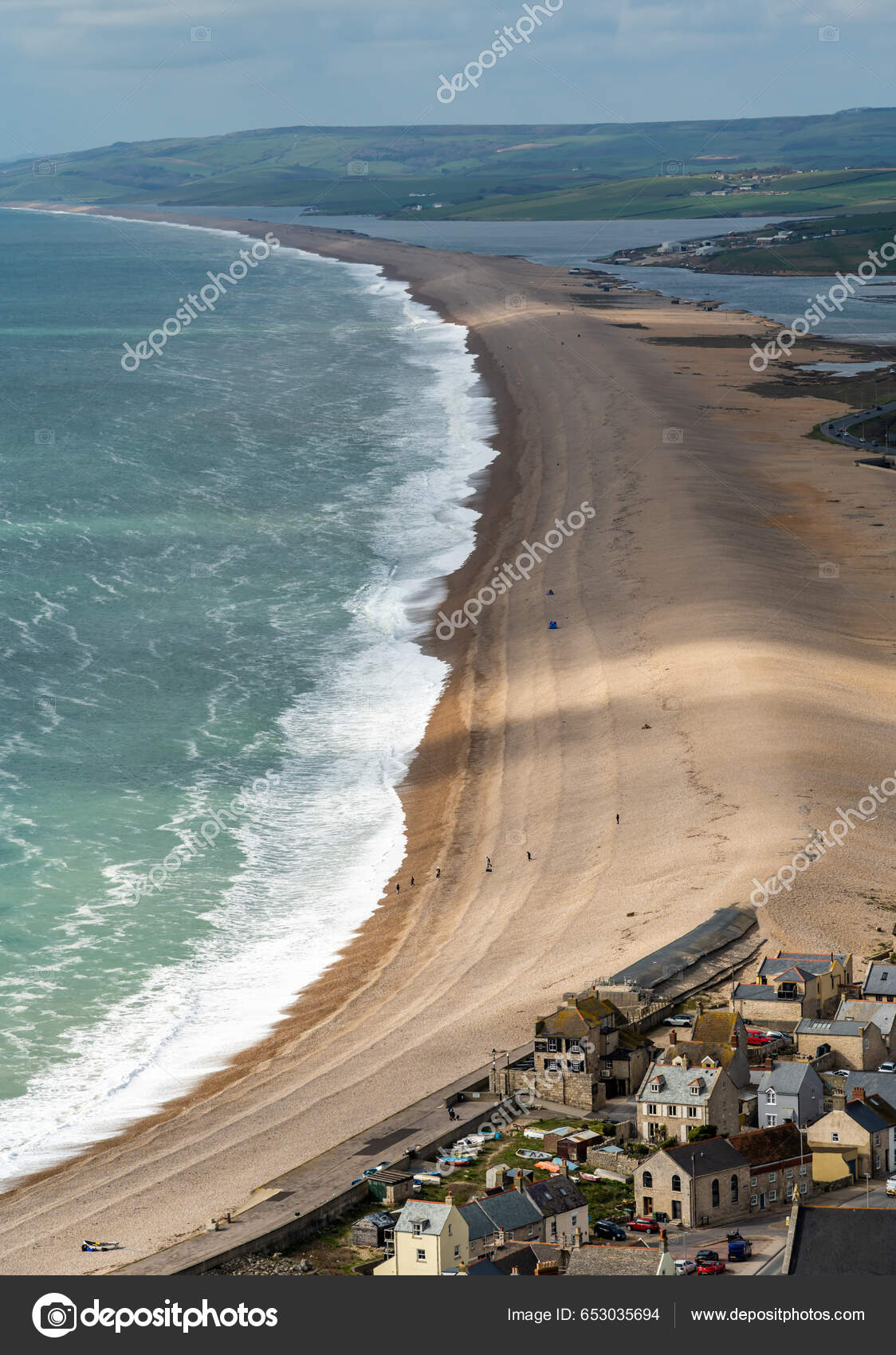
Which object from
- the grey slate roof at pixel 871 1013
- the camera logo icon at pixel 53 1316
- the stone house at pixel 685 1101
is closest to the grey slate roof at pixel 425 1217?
the stone house at pixel 685 1101

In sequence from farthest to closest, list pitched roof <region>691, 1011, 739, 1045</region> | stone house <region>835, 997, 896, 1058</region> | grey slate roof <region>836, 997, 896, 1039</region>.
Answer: grey slate roof <region>836, 997, 896, 1039</region>
stone house <region>835, 997, 896, 1058</region>
pitched roof <region>691, 1011, 739, 1045</region>

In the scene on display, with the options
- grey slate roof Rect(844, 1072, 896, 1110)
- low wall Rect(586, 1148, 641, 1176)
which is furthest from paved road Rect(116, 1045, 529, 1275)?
grey slate roof Rect(844, 1072, 896, 1110)

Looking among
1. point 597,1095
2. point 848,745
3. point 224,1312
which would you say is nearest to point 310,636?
point 848,745

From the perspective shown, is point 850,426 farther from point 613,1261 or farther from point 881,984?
point 613,1261

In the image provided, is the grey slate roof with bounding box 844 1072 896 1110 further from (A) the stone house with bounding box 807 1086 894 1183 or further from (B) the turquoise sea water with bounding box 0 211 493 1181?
(B) the turquoise sea water with bounding box 0 211 493 1181

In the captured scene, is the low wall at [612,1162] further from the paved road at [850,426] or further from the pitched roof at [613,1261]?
the paved road at [850,426]

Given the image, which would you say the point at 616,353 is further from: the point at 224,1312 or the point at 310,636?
the point at 224,1312
